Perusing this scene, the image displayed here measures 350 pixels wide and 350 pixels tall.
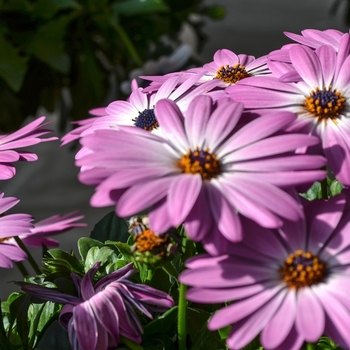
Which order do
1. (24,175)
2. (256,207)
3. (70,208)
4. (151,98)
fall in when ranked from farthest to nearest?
(24,175) < (70,208) < (151,98) < (256,207)

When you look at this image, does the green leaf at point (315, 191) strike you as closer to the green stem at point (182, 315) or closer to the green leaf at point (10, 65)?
the green stem at point (182, 315)

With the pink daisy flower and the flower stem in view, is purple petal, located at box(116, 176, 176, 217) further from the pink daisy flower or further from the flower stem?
the pink daisy flower

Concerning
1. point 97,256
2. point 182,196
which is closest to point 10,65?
point 97,256

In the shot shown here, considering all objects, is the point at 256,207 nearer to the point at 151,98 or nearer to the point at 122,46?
the point at 151,98

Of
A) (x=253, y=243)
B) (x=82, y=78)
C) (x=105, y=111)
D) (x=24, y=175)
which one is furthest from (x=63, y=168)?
(x=253, y=243)

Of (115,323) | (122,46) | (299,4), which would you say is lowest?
(115,323)

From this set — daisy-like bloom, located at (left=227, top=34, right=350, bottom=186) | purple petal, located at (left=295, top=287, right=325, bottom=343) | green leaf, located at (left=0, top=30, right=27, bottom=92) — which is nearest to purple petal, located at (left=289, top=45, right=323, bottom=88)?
daisy-like bloom, located at (left=227, top=34, right=350, bottom=186)

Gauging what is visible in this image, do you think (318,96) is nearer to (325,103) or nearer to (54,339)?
(325,103)
